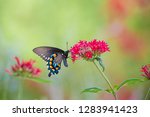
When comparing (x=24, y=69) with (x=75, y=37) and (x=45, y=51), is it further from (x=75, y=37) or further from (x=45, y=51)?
(x=75, y=37)

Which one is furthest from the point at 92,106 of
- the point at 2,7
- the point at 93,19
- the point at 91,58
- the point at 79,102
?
the point at 2,7

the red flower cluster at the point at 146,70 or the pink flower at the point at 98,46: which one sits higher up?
the pink flower at the point at 98,46

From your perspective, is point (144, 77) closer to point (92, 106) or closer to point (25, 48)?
point (92, 106)

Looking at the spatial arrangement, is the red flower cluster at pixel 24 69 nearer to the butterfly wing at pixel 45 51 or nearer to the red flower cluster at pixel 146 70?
the butterfly wing at pixel 45 51

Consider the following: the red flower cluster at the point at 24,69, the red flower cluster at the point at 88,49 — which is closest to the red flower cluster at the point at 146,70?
the red flower cluster at the point at 88,49

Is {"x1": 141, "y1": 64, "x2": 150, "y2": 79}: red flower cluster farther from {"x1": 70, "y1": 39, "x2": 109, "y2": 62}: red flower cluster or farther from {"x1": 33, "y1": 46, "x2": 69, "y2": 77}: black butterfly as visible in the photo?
{"x1": 33, "y1": 46, "x2": 69, "y2": 77}: black butterfly

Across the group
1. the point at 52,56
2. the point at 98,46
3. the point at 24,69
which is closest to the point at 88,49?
the point at 98,46
